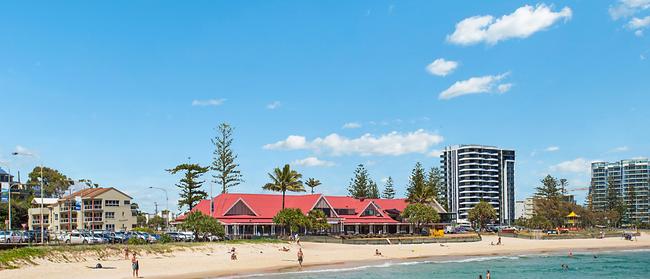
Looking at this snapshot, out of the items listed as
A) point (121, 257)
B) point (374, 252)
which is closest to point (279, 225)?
point (374, 252)

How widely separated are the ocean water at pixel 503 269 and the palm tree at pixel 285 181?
23.2m

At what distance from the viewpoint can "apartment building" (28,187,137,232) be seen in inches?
3775

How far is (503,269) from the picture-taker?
54000 mm

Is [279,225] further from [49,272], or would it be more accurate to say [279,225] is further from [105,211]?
[49,272]

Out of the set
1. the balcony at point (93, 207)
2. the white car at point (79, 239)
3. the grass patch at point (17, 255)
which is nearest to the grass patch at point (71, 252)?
the grass patch at point (17, 255)

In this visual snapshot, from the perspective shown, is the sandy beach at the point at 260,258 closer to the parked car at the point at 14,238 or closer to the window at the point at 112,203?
the parked car at the point at 14,238

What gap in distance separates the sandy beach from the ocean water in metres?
3.10

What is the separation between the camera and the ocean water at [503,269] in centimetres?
4787

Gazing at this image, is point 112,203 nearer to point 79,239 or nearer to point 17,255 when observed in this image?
point 79,239

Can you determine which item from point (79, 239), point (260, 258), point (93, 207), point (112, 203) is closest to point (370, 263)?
point (260, 258)

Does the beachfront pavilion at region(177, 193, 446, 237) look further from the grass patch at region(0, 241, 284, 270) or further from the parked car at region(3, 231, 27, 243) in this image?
the parked car at region(3, 231, 27, 243)

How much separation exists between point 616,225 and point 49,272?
5464 inches

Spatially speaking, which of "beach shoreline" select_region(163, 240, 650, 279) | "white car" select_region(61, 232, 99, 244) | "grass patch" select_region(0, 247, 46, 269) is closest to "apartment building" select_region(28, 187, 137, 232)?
"white car" select_region(61, 232, 99, 244)

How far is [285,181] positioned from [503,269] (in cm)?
3153
